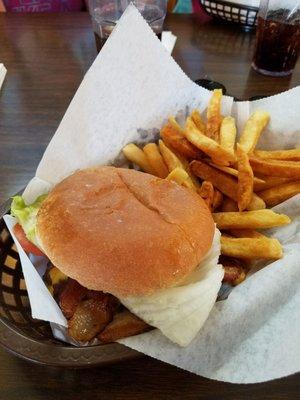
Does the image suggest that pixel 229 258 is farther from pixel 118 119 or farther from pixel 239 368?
pixel 118 119

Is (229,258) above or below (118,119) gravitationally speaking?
below

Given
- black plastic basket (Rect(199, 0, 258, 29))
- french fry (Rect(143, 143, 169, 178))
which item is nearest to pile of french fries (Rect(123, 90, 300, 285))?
french fry (Rect(143, 143, 169, 178))

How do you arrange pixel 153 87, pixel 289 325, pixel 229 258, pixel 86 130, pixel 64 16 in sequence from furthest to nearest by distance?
1. pixel 64 16
2. pixel 153 87
3. pixel 86 130
4. pixel 229 258
5. pixel 289 325

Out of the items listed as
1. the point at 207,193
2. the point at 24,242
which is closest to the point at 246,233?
the point at 207,193

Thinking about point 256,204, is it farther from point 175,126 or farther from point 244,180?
point 175,126

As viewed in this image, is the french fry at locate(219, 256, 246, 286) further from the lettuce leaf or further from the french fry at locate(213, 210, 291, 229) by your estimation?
the lettuce leaf

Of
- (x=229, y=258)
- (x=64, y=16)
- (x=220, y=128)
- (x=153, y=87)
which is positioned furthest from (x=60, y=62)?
(x=229, y=258)
